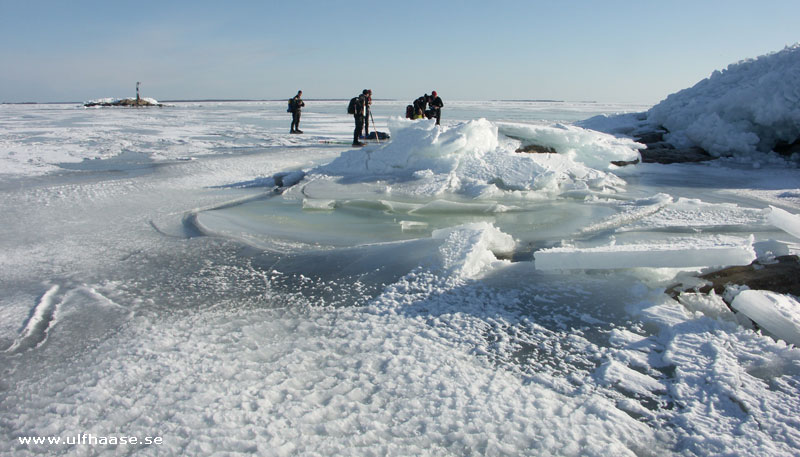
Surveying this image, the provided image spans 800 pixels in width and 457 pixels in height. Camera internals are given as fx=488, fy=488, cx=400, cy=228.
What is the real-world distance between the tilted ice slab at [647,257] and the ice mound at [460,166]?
3.19 meters

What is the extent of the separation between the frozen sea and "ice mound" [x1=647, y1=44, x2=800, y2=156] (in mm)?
6226

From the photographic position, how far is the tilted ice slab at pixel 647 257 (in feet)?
9.60

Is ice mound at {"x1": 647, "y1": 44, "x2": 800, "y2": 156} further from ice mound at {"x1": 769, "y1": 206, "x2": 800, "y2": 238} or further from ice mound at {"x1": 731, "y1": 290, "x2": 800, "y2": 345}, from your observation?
ice mound at {"x1": 731, "y1": 290, "x2": 800, "y2": 345}

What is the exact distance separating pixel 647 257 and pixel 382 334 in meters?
1.76

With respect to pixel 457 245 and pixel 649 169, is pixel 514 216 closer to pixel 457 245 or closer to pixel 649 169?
pixel 457 245

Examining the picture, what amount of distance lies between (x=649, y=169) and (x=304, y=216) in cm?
761

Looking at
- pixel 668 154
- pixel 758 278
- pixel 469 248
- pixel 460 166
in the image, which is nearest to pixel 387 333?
pixel 469 248

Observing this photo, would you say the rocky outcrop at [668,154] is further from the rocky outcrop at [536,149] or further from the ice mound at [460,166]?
the ice mound at [460,166]

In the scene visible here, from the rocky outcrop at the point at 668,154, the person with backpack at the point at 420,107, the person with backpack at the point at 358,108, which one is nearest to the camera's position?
the rocky outcrop at the point at 668,154

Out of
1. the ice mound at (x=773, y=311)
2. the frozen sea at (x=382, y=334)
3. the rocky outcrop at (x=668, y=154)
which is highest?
the rocky outcrop at (x=668, y=154)

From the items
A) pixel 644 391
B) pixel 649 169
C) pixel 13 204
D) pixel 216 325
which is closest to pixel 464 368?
pixel 644 391

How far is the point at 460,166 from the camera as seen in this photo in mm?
7156

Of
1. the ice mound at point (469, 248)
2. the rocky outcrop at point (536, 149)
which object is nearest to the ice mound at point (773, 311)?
the ice mound at point (469, 248)

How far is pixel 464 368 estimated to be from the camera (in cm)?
221
